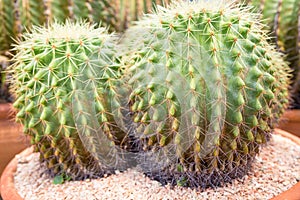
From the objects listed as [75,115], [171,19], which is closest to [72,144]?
[75,115]

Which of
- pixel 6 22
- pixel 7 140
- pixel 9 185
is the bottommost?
pixel 7 140

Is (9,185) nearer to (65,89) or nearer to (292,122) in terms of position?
(65,89)

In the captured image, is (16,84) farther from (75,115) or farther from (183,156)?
(183,156)

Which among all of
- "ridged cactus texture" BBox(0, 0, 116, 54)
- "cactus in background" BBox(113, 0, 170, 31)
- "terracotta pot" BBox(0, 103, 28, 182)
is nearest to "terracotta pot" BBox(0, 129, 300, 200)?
"terracotta pot" BBox(0, 103, 28, 182)

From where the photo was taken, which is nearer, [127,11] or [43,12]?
[43,12]

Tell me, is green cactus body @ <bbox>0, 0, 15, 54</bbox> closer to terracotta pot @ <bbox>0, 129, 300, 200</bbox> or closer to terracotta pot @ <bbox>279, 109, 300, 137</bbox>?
terracotta pot @ <bbox>0, 129, 300, 200</bbox>

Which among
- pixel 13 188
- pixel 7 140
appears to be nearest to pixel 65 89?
pixel 13 188
